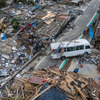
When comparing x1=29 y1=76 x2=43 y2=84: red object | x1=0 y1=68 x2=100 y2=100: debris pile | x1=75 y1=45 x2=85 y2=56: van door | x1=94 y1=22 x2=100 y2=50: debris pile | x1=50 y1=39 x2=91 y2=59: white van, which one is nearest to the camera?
x1=0 y1=68 x2=100 y2=100: debris pile

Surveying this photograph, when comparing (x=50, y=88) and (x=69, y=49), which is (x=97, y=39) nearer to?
(x=69, y=49)

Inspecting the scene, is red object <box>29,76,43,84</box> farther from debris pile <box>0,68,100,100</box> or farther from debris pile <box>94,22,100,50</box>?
debris pile <box>94,22,100,50</box>

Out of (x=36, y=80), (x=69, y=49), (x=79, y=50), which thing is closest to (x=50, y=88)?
(x=36, y=80)

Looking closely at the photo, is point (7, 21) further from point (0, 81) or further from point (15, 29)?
point (0, 81)

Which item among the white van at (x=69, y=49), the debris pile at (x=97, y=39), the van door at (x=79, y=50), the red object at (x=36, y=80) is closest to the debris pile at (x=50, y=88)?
the red object at (x=36, y=80)

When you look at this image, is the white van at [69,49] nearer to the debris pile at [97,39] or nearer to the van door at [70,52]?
the van door at [70,52]

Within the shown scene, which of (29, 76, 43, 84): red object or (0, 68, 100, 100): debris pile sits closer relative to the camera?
(0, 68, 100, 100): debris pile

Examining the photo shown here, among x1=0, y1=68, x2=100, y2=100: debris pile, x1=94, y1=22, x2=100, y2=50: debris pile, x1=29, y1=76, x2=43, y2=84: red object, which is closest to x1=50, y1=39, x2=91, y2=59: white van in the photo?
x1=94, y1=22, x2=100, y2=50: debris pile
